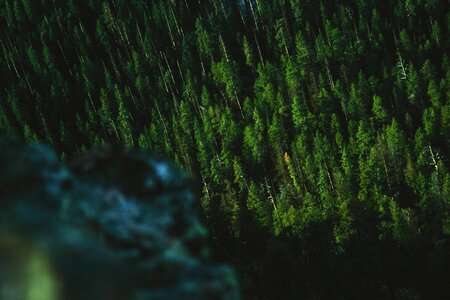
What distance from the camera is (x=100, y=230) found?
7.22m

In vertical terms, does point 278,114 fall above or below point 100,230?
above

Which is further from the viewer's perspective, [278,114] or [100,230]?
[278,114]

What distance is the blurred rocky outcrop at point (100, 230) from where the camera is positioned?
5.97 metres

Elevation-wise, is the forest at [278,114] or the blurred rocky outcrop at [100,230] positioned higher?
the forest at [278,114]

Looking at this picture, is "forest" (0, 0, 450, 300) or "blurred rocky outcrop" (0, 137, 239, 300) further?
"forest" (0, 0, 450, 300)

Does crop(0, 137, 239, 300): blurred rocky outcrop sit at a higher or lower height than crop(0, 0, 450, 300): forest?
lower

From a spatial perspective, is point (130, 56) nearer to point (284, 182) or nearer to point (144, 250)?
point (284, 182)

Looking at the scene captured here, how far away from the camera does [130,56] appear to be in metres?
161

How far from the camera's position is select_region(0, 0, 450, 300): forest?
244 ft

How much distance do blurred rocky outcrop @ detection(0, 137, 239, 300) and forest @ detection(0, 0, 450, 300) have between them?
6735cm

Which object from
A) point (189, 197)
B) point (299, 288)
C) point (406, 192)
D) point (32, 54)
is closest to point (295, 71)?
point (406, 192)

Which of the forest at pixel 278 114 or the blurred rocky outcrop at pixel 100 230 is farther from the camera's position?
the forest at pixel 278 114

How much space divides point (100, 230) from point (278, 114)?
A: 338 ft

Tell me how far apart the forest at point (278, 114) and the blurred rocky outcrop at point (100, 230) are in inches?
2652
